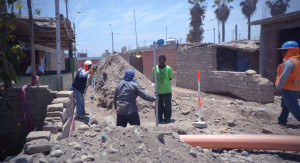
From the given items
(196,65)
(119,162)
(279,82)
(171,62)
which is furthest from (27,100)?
Result: (171,62)

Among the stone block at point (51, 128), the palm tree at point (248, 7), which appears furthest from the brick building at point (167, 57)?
the palm tree at point (248, 7)

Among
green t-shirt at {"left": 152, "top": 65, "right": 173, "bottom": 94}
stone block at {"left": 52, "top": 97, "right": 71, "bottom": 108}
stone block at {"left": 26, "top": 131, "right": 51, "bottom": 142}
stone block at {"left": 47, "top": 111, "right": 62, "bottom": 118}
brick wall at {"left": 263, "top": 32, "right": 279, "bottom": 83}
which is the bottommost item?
stone block at {"left": 26, "top": 131, "right": 51, "bottom": 142}

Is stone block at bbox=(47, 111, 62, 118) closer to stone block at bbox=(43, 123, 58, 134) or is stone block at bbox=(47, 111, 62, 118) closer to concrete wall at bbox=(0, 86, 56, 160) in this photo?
stone block at bbox=(43, 123, 58, 134)

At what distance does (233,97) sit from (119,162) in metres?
7.32

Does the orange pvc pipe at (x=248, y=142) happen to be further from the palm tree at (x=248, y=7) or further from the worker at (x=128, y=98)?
the palm tree at (x=248, y=7)

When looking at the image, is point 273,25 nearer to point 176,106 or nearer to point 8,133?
point 176,106

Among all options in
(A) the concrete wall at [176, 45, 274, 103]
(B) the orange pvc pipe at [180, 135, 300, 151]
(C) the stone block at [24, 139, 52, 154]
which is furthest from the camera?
(A) the concrete wall at [176, 45, 274, 103]

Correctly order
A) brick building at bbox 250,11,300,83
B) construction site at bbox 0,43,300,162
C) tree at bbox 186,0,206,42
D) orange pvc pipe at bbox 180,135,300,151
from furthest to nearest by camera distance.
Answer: tree at bbox 186,0,206,42 < brick building at bbox 250,11,300,83 < orange pvc pipe at bbox 180,135,300,151 < construction site at bbox 0,43,300,162

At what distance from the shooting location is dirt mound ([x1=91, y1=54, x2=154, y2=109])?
729 centimetres

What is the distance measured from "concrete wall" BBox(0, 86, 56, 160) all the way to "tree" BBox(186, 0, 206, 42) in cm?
2185

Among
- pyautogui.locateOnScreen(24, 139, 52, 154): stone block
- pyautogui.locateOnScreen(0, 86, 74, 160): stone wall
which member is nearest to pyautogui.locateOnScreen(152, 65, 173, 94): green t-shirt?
pyautogui.locateOnScreen(0, 86, 74, 160): stone wall

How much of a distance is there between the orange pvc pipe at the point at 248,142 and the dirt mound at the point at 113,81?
11.1 ft

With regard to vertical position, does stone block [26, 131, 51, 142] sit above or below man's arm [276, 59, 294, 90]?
below

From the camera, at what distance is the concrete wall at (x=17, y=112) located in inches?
163
